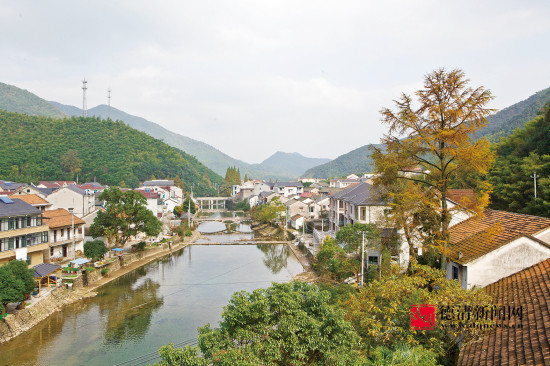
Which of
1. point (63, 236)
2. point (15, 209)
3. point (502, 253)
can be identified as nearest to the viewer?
point (502, 253)

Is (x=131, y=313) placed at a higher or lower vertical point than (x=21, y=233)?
lower

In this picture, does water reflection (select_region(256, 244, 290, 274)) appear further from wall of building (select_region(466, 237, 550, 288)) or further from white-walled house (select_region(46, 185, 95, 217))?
wall of building (select_region(466, 237, 550, 288))

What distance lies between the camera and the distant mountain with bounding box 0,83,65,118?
147 m

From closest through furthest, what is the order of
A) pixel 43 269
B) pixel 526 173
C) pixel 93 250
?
1. pixel 43 269
2. pixel 526 173
3. pixel 93 250

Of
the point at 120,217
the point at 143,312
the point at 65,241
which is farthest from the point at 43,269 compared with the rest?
the point at 120,217

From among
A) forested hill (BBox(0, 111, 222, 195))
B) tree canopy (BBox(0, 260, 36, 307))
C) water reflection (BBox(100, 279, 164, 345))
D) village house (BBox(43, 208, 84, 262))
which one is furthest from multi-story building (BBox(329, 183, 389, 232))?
forested hill (BBox(0, 111, 222, 195))

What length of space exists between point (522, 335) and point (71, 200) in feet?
104

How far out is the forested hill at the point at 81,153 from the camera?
2248 inches

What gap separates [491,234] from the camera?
830 centimetres

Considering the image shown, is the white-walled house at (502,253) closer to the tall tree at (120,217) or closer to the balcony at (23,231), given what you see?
the balcony at (23,231)

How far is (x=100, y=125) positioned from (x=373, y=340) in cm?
8177

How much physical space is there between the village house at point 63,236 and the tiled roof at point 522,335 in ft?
67.6

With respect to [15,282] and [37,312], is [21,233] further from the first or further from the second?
[15,282]

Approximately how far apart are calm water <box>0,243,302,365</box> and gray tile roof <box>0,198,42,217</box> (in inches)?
201
